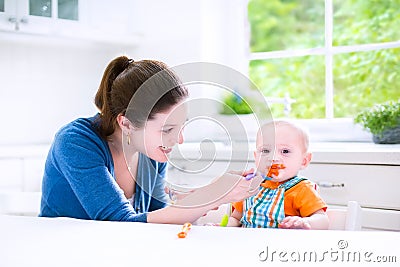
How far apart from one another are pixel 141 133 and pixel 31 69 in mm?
1345

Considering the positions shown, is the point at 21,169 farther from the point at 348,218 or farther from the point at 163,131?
the point at 348,218

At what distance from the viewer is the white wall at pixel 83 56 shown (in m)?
2.63

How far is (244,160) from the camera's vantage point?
207 cm

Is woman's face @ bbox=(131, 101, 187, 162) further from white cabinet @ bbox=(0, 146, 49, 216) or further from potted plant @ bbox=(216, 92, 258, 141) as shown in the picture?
potted plant @ bbox=(216, 92, 258, 141)

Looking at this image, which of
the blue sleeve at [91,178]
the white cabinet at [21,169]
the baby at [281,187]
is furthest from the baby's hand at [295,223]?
the white cabinet at [21,169]

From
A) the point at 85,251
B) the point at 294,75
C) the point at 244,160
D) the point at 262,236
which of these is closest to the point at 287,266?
the point at 262,236

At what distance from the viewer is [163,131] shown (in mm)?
1464

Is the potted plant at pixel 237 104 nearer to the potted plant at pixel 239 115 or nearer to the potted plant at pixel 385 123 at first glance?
the potted plant at pixel 239 115

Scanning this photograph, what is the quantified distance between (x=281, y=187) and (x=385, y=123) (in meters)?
0.84

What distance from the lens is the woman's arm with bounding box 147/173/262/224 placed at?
1.20 m

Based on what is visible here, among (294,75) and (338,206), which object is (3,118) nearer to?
(338,206)

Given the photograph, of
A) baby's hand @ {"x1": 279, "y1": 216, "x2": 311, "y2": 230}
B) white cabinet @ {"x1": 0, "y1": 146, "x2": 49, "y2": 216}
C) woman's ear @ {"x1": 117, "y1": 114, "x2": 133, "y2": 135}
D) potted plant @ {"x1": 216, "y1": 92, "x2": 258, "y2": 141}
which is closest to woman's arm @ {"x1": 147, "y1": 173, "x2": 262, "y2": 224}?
baby's hand @ {"x1": 279, "y1": 216, "x2": 311, "y2": 230}

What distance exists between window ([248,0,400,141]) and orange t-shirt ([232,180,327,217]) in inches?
48.4

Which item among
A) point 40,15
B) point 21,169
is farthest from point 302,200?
point 40,15
